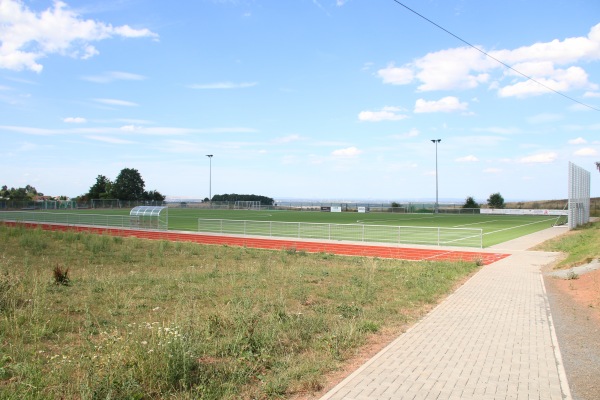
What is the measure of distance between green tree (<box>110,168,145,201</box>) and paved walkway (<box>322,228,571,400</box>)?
349 feet

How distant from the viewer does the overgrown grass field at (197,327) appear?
486 cm

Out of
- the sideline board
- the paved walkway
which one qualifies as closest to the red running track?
the paved walkway

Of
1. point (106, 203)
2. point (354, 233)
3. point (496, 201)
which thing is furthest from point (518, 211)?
point (106, 203)

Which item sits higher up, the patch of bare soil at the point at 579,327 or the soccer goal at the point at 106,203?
the soccer goal at the point at 106,203

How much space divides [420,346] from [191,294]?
17.1ft

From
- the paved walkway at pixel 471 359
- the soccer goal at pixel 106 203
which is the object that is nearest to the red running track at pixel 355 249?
the paved walkway at pixel 471 359

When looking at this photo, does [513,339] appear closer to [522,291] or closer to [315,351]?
[315,351]

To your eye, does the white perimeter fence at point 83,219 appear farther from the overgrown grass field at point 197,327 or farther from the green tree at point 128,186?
the green tree at point 128,186

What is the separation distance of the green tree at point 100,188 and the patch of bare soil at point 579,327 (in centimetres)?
10671

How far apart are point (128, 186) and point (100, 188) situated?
21.2 feet

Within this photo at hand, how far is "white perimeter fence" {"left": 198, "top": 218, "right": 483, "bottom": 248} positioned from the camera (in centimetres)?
2862

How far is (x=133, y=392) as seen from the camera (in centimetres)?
458

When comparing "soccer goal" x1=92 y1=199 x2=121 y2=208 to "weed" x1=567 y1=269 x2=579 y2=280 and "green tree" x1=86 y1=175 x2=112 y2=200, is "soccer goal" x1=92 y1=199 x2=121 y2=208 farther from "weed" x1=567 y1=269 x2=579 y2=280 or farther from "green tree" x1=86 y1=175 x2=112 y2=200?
"weed" x1=567 y1=269 x2=579 y2=280

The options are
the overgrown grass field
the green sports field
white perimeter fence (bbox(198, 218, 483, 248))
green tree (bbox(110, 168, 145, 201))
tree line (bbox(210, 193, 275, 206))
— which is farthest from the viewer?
tree line (bbox(210, 193, 275, 206))
